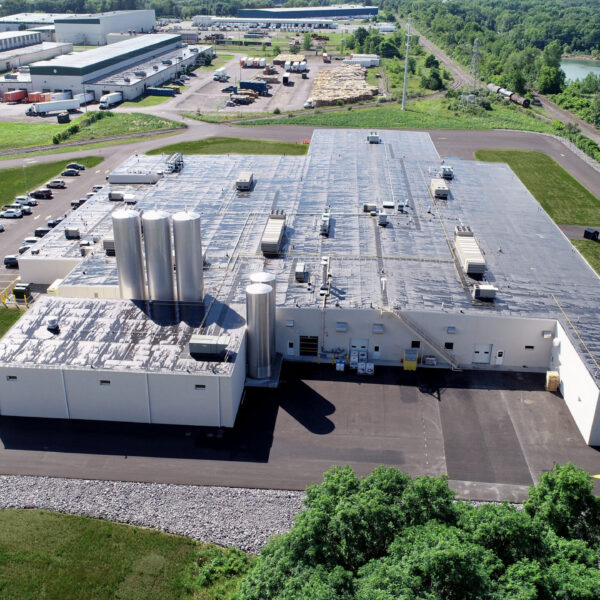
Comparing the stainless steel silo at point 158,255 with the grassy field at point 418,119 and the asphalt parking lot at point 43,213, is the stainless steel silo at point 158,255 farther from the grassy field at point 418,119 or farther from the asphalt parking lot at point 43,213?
the grassy field at point 418,119

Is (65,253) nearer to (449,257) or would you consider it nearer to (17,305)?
(17,305)

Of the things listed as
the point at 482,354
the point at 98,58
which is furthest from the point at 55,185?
the point at 98,58

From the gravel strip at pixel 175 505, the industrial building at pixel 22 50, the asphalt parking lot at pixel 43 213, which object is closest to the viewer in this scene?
the gravel strip at pixel 175 505

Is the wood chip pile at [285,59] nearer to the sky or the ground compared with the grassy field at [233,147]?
nearer to the sky

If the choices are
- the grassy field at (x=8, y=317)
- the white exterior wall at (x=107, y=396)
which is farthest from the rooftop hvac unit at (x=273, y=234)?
the grassy field at (x=8, y=317)

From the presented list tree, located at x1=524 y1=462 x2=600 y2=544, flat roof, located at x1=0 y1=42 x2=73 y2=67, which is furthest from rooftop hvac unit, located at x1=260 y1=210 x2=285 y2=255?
flat roof, located at x1=0 y1=42 x2=73 y2=67

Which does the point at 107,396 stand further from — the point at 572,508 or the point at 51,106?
the point at 51,106

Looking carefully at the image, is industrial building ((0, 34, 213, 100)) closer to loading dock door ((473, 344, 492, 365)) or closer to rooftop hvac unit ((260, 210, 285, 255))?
rooftop hvac unit ((260, 210, 285, 255))
